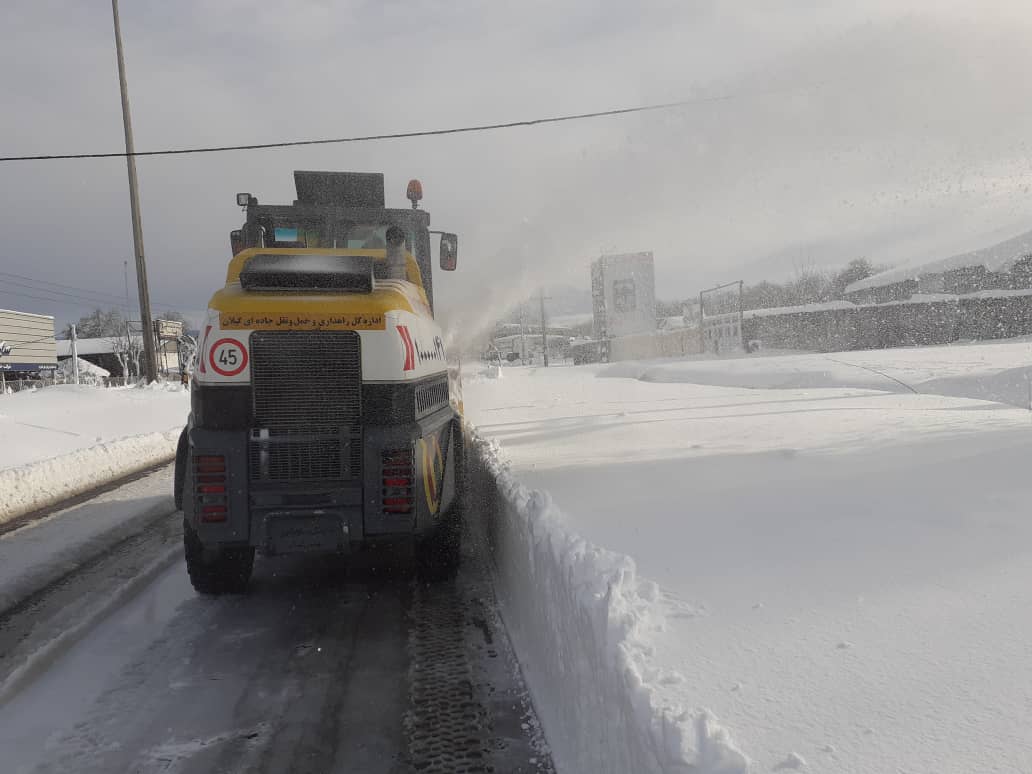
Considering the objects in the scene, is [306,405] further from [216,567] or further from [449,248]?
[449,248]

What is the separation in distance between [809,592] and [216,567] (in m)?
3.92

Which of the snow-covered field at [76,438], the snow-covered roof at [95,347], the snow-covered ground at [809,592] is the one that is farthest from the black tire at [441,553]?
the snow-covered roof at [95,347]

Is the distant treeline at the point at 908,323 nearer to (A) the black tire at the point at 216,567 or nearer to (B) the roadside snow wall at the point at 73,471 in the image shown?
(B) the roadside snow wall at the point at 73,471

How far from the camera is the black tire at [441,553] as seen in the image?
523cm

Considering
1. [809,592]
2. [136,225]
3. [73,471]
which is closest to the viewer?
[809,592]

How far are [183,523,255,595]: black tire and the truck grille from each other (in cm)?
111

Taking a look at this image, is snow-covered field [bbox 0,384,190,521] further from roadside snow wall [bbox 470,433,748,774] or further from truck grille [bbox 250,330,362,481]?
roadside snow wall [bbox 470,433,748,774]

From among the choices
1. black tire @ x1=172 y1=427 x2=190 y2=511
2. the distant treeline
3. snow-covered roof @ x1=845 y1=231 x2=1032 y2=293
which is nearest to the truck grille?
black tire @ x1=172 y1=427 x2=190 y2=511

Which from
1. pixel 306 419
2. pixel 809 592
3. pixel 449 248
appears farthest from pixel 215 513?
pixel 449 248

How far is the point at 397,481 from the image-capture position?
4.31m

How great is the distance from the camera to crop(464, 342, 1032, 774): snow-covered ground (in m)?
1.99

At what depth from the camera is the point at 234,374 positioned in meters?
4.22

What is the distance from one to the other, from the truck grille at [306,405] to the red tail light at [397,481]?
0.19 metres

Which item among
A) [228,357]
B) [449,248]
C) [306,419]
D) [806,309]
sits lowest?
[306,419]
